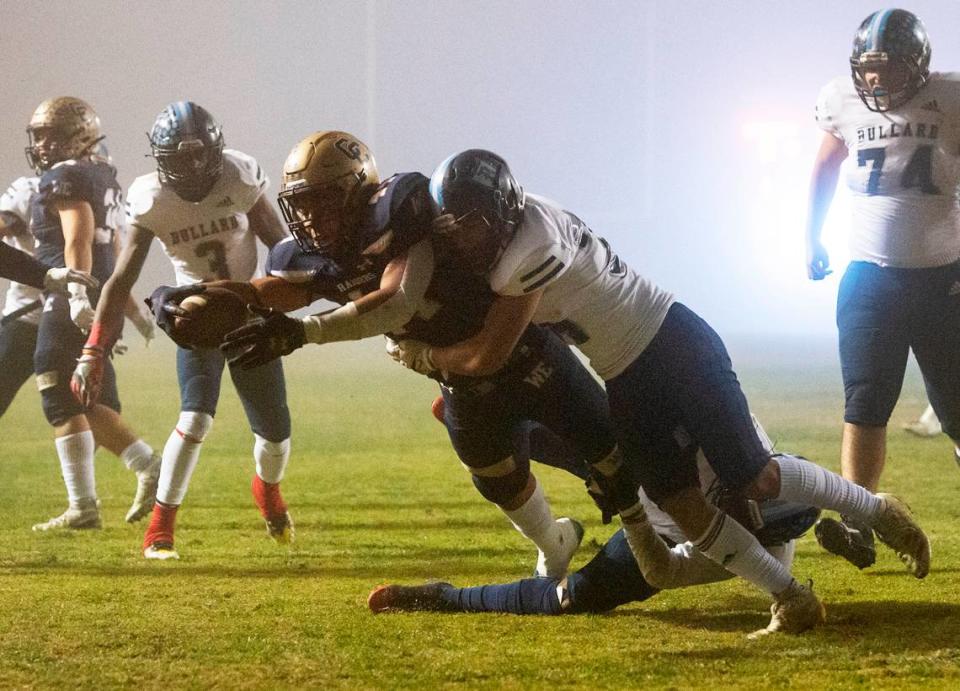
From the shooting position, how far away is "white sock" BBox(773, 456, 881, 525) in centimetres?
Answer: 258

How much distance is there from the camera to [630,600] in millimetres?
2834

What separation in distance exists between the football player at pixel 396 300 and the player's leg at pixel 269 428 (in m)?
1.14

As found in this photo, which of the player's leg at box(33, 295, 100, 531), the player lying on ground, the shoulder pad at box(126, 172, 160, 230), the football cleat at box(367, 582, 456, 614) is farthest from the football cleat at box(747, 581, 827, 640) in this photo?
the player's leg at box(33, 295, 100, 531)

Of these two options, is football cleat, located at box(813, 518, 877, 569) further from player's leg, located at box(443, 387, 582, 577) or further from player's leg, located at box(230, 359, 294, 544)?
player's leg, located at box(230, 359, 294, 544)

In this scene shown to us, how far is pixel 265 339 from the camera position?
89.9 inches

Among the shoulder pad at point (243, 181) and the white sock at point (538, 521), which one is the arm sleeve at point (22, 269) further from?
the white sock at point (538, 521)

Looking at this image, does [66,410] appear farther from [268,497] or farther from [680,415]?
[680,415]

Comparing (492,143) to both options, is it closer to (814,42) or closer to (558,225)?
(814,42)

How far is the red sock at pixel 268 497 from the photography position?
4070 mm

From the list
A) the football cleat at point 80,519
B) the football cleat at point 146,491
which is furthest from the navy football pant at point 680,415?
the football cleat at point 80,519

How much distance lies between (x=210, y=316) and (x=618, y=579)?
107cm

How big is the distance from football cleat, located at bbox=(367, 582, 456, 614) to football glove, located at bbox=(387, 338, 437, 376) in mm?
616

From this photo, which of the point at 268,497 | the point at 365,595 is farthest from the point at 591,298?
the point at 268,497

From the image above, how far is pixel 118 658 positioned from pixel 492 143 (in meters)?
3.87
